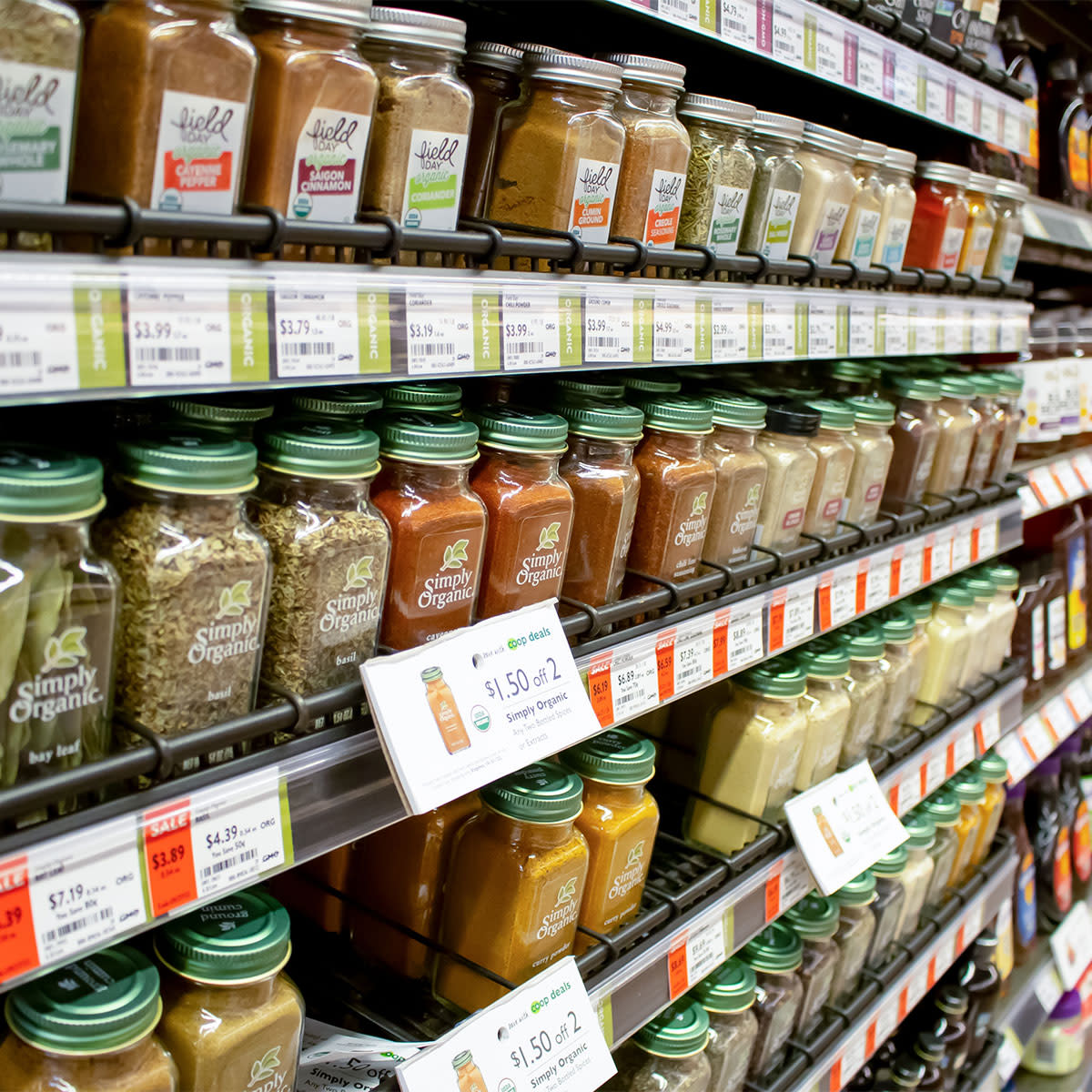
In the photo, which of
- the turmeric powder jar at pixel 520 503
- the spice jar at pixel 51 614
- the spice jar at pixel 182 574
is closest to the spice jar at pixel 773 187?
the turmeric powder jar at pixel 520 503

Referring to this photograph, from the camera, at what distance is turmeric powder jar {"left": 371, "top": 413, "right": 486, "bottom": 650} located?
37.4 inches

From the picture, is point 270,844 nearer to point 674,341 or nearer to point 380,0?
point 674,341

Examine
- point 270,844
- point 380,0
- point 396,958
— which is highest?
point 380,0

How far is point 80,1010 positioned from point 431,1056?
34 cm

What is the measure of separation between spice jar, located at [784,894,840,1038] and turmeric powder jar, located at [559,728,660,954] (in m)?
0.61

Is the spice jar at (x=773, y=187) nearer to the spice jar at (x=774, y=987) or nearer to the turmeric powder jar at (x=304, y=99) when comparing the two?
the turmeric powder jar at (x=304, y=99)

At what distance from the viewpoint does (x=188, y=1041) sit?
0.81m

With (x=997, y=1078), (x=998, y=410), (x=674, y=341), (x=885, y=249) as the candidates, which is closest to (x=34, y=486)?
(x=674, y=341)

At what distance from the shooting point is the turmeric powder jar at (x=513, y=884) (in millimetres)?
→ 1096

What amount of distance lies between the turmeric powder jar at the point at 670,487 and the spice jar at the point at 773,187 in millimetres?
273

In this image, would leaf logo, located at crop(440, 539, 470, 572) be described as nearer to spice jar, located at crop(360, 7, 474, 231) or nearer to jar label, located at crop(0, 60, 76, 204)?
spice jar, located at crop(360, 7, 474, 231)

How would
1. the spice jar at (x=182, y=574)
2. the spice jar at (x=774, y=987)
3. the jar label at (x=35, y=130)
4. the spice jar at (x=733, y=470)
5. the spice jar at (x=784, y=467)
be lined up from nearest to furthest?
the jar label at (x=35, y=130)
the spice jar at (x=182, y=574)
the spice jar at (x=733, y=470)
the spice jar at (x=784, y=467)
the spice jar at (x=774, y=987)

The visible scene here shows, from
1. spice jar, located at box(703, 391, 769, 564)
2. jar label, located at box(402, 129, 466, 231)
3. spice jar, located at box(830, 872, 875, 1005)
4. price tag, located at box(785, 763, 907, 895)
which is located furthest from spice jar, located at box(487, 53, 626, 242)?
spice jar, located at box(830, 872, 875, 1005)

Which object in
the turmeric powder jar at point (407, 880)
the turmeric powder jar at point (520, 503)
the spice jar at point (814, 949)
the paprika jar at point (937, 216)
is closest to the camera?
the turmeric powder jar at point (520, 503)
